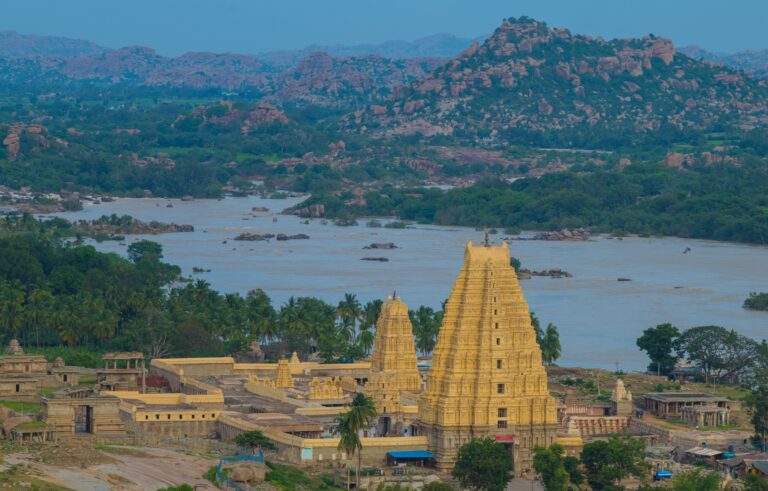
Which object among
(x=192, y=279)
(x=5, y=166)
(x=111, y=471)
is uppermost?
(x=5, y=166)

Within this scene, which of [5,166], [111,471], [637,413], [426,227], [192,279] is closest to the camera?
[111,471]

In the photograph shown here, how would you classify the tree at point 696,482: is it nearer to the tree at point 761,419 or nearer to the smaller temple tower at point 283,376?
the tree at point 761,419

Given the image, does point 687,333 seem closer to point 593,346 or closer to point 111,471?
point 593,346

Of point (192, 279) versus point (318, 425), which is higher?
point (192, 279)

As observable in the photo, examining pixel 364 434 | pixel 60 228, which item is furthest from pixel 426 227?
pixel 364 434

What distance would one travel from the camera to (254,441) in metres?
57.2

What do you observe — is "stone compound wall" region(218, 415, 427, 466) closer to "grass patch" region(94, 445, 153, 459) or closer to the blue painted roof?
the blue painted roof

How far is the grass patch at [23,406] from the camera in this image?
60.5m

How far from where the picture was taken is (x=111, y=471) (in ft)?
168

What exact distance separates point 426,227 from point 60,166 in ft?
146

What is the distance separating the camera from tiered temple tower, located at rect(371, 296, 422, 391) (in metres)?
64.7

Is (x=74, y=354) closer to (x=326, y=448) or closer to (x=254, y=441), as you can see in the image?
(x=254, y=441)

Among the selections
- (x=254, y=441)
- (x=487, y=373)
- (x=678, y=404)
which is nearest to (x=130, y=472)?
(x=254, y=441)

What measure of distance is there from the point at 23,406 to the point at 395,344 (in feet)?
35.1
